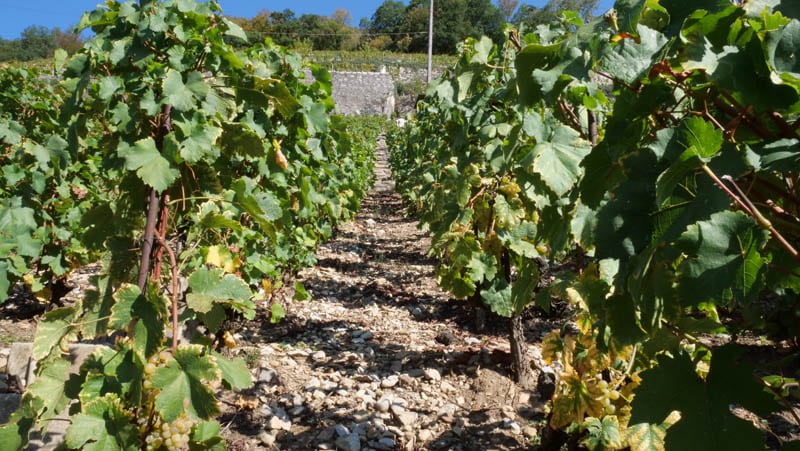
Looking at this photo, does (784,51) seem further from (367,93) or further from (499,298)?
(367,93)

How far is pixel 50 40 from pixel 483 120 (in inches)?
2415

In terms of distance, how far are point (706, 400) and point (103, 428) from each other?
1423 millimetres

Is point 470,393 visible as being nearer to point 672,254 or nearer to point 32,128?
point 672,254

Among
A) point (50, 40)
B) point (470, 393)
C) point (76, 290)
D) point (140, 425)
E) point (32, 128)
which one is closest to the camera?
point (140, 425)

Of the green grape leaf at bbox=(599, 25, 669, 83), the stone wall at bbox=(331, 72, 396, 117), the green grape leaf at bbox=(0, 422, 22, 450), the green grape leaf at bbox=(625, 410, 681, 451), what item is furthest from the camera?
the stone wall at bbox=(331, 72, 396, 117)

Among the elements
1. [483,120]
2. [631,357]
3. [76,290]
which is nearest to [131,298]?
[631,357]

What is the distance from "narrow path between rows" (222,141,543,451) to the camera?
2.74m

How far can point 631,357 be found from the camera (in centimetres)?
183

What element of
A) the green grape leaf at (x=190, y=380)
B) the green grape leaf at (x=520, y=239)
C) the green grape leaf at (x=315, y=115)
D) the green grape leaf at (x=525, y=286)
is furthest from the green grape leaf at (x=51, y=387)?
the green grape leaf at (x=520, y=239)

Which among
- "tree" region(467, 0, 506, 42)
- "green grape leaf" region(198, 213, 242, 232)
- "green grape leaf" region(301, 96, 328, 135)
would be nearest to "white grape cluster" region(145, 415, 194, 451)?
"green grape leaf" region(198, 213, 242, 232)

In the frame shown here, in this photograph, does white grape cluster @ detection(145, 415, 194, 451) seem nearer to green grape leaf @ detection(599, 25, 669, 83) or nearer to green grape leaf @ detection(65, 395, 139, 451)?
green grape leaf @ detection(65, 395, 139, 451)

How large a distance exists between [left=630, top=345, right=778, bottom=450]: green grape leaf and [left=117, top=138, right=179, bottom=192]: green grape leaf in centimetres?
135

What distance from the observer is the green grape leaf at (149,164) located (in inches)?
61.1

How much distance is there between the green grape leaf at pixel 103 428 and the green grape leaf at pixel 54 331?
0.25m
